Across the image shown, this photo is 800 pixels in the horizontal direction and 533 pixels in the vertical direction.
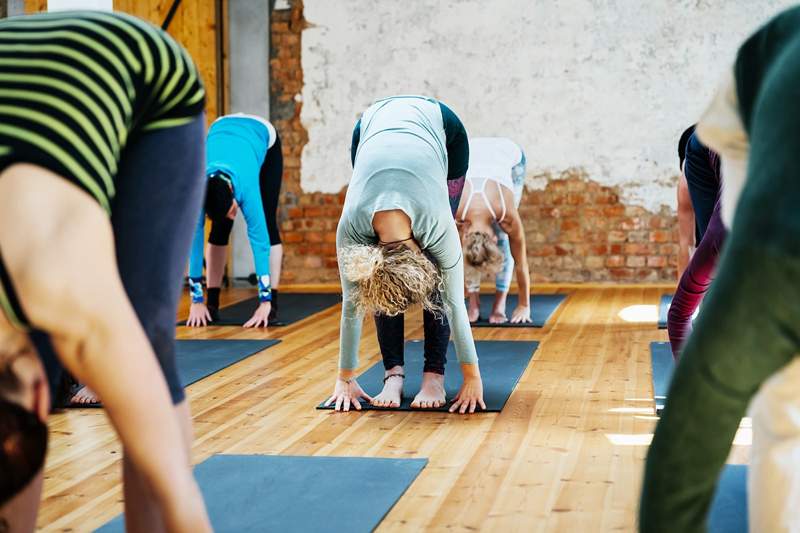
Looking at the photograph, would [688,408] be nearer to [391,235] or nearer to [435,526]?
[435,526]

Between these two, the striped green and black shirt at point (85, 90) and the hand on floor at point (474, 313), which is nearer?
the striped green and black shirt at point (85, 90)

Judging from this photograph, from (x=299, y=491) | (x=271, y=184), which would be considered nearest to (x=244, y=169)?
(x=271, y=184)

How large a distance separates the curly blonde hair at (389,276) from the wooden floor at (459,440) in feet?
1.35

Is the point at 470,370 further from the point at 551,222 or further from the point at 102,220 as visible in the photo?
Answer: the point at 551,222

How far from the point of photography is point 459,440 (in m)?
2.87

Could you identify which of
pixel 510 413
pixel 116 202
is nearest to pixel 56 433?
pixel 510 413

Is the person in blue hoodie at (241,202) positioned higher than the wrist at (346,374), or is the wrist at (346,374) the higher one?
Result: the person in blue hoodie at (241,202)

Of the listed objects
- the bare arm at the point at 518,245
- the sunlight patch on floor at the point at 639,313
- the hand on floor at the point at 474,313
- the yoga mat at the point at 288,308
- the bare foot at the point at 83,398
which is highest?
the bare arm at the point at 518,245

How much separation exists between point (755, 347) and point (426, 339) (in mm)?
2612

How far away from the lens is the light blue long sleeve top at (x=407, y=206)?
2865 millimetres

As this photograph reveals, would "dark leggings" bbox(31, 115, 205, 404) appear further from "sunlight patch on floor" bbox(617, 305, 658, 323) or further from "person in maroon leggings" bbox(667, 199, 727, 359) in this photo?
"sunlight patch on floor" bbox(617, 305, 658, 323)

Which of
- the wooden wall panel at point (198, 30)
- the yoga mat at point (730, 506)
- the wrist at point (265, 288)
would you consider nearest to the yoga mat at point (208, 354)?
the wrist at point (265, 288)

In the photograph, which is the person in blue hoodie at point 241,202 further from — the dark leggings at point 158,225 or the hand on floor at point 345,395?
the dark leggings at point 158,225

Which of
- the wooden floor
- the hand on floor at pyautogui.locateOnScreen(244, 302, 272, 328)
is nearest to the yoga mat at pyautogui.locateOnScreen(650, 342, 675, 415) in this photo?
the wooden floor
